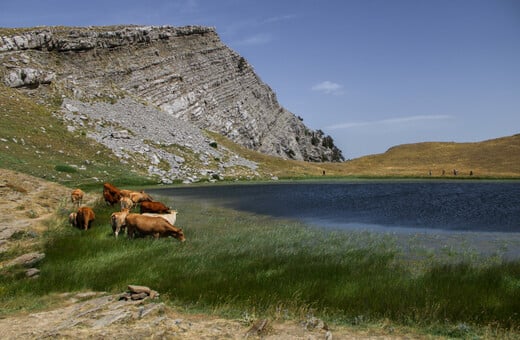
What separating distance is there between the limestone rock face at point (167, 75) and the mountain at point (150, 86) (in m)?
0.18

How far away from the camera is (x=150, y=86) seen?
8519 cm

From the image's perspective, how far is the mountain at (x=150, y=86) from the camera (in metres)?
69.4

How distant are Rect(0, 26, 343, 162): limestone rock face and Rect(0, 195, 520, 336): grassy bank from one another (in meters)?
65.1

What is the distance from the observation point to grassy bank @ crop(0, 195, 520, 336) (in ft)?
32.7

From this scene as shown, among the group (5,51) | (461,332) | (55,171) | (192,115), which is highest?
(5,51)

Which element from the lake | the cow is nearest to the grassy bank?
the lake

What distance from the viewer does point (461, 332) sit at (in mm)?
9023

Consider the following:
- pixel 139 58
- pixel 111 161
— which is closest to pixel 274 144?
pixel 139 58

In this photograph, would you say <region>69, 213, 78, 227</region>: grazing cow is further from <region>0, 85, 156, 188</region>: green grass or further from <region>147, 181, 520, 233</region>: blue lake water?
<region>0, 85, 156, 188</region>: green grass

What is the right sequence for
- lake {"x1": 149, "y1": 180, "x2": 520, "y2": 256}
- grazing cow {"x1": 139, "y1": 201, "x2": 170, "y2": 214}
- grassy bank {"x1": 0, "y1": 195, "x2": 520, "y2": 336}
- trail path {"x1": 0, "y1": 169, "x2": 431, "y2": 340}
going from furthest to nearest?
1. grazing cow {"x1": 139, "y1": 201, "x2": 170, "y2": 214}
2. lake {"x1": 149, "y1": 180, "x2": 520, "y2": 256}
3. grassy bank {"x1": 0, "y1": 195, "x2": 520, "y2": 336}
4. trail path {"x1": 0, "y1": 169, "x2": 431, "y2": 340}

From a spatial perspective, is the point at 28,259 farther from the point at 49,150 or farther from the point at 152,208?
the point at 49,150

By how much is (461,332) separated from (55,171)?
45.9 meters

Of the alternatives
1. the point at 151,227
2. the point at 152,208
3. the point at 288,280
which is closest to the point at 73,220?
the point at 152,208

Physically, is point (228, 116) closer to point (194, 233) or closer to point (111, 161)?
point (111, 161)
